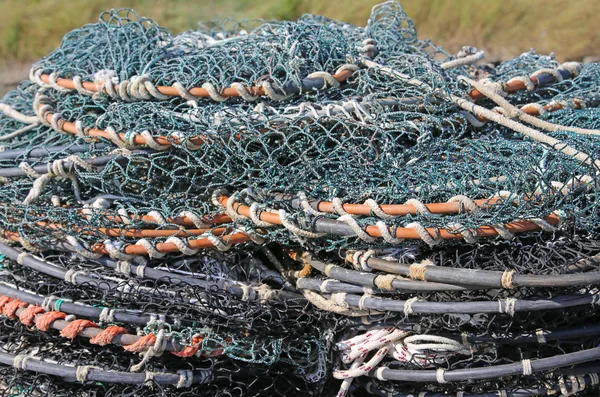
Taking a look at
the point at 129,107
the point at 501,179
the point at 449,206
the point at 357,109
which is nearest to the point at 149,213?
the point at 129,107

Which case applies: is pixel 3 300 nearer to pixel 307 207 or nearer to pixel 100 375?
pixel 100 375

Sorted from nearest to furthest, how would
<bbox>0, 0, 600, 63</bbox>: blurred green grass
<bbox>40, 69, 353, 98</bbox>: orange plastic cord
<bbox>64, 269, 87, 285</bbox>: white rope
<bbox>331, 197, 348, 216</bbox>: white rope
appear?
<bbox>331, 197, 348, 216</bbox>: white rope < <bbox>64, 269, 87, 285</bbox>: white rope < <bbox>40, 69, 353, 98</bbox>: orange plastic cord < <bbox>0, 0, 600, 63</bbox>: blurred green grass

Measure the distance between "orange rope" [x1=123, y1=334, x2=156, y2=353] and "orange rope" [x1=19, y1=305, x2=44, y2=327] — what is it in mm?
214

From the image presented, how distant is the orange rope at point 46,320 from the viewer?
53.3 inches

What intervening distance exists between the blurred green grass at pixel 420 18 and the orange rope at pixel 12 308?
2.46m

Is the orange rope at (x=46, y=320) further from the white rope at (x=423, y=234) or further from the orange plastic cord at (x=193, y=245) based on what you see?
the white rope at (x=423, y=234)

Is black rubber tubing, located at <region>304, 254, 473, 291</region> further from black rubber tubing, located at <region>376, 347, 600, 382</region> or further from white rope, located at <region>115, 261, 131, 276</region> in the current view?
white rope, located at <region>115, 261, 131, 276</region>

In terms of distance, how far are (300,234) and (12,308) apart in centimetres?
64

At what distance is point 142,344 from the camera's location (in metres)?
1.34

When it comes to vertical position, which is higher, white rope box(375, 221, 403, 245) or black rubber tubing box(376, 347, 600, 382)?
white rope box(375, 221, 403, 245)

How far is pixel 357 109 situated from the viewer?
60.4 inches

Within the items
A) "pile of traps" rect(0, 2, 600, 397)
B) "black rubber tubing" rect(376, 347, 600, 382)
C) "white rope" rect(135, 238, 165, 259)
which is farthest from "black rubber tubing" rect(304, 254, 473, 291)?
"white rope" rect(135, 238, 165, 259)

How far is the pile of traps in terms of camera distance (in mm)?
1309

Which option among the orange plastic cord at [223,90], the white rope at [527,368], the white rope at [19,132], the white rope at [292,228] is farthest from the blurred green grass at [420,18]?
the white rope at [292,228]
